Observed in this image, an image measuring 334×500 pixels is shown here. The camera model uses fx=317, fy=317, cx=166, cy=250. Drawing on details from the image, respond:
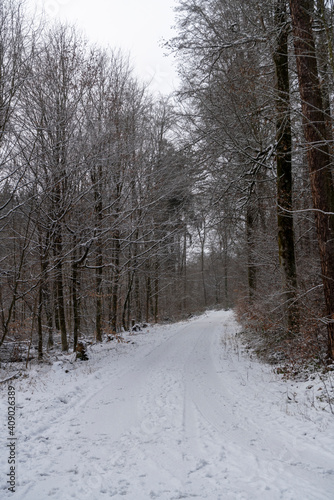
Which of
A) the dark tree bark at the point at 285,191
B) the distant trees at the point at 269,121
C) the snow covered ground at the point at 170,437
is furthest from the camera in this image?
the dark tree bark at the point at 285,191

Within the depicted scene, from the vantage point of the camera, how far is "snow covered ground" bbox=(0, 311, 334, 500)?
9.68ft

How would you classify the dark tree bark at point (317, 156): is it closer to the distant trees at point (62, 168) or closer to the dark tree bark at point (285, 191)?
the dark tree bark at point (285, 191)

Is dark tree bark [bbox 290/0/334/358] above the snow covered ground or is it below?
above

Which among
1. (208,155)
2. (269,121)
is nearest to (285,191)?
(269,121)

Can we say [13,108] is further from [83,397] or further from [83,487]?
[83,487]

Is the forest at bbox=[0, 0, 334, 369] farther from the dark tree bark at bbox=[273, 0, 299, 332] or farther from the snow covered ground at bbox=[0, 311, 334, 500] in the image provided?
the snow covered ground at bbox=[0, 311, 334, 500]

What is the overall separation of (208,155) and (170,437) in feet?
27.0

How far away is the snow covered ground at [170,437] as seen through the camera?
295 centimetres

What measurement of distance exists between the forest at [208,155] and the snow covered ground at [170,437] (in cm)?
176

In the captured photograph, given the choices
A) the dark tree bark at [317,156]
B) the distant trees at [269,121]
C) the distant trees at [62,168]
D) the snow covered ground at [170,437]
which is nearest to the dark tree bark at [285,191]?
the distant trees at [269,121]

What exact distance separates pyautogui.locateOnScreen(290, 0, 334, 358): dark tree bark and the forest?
2 centimetres

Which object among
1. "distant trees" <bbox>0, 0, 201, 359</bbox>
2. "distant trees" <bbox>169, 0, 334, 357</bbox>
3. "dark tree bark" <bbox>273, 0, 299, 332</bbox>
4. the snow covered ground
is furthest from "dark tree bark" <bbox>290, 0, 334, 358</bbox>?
"distant trees" <bbox>0, 0, 201, 359</bbox>

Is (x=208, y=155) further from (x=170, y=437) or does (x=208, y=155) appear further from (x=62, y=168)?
(x=170, y=437)

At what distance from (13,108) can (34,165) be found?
5.27 feet
